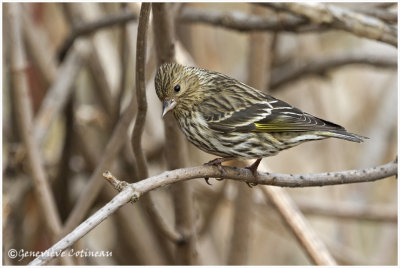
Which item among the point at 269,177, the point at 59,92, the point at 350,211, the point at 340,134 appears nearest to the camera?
the point at 269,177

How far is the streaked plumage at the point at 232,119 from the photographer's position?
127 inches

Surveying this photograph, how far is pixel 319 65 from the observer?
17.0 feet

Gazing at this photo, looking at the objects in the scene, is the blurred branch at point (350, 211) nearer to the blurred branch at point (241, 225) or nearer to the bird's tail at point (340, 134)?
the blurred branch at point (241, 225)

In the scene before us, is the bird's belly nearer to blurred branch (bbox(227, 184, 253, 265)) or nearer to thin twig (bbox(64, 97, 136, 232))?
thin twig (bbox(64, 97, 136, 232))

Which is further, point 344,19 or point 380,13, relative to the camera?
point 380,13

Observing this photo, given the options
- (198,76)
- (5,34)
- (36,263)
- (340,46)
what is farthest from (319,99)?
(36,263)

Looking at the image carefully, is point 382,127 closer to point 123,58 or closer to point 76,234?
point 123,58

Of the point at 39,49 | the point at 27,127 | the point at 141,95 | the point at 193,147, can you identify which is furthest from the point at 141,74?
the point at 193,147

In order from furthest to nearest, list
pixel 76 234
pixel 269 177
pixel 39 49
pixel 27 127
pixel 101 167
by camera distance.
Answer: pixel 39 49
pixel 27 127
pixel 101 167
pixel 269 177
pixel 76 234

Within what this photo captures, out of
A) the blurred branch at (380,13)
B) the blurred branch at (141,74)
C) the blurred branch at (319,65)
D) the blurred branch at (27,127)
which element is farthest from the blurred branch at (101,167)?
the blurred branch at (319,65)

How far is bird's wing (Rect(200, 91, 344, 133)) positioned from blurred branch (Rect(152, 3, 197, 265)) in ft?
0.89

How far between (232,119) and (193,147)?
2.11m

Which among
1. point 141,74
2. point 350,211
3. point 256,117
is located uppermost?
point 141,74

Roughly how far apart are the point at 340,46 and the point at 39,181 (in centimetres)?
362
